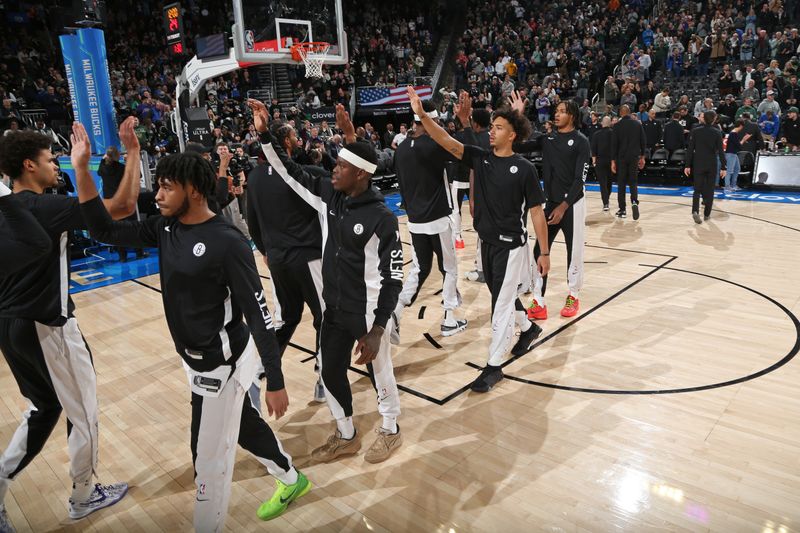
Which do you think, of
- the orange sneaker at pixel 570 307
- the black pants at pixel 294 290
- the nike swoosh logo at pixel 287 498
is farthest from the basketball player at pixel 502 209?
the nike swoosh logo at pixel 287 498

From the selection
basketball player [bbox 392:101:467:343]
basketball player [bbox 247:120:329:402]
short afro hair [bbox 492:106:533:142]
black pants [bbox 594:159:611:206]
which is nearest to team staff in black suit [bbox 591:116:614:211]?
black pants [bbox 594:159:611:206]

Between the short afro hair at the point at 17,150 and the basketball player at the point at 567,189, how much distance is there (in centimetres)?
424

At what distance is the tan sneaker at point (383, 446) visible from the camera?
12.2 ft

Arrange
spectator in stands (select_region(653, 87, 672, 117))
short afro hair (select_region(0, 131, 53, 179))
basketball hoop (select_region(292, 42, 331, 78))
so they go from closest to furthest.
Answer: short afro hair (select_region(0, 131, 53, 179)), basketball hoop (select_region(292, 42, 331, 78)), spectator in stands (select_region(653, 87, 672, 117))

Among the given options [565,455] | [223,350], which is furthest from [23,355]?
[565,455]

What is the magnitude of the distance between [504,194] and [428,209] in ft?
3.97

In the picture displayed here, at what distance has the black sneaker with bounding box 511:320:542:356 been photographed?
5242 mm

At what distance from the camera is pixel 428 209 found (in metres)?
5.54

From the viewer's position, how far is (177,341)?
2658mm

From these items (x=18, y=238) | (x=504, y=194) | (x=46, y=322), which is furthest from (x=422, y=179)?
(x=18, y=238)

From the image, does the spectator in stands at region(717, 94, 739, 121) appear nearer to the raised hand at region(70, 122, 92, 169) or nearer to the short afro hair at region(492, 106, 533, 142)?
the short afro hair at region(492, 106, 533, 142)

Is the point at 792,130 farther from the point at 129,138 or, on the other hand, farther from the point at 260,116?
the point at 129,138

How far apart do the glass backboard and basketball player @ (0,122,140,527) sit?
294 inches

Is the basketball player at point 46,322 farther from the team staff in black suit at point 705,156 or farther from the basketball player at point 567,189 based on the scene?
the team staff in black suit at point 705,156
